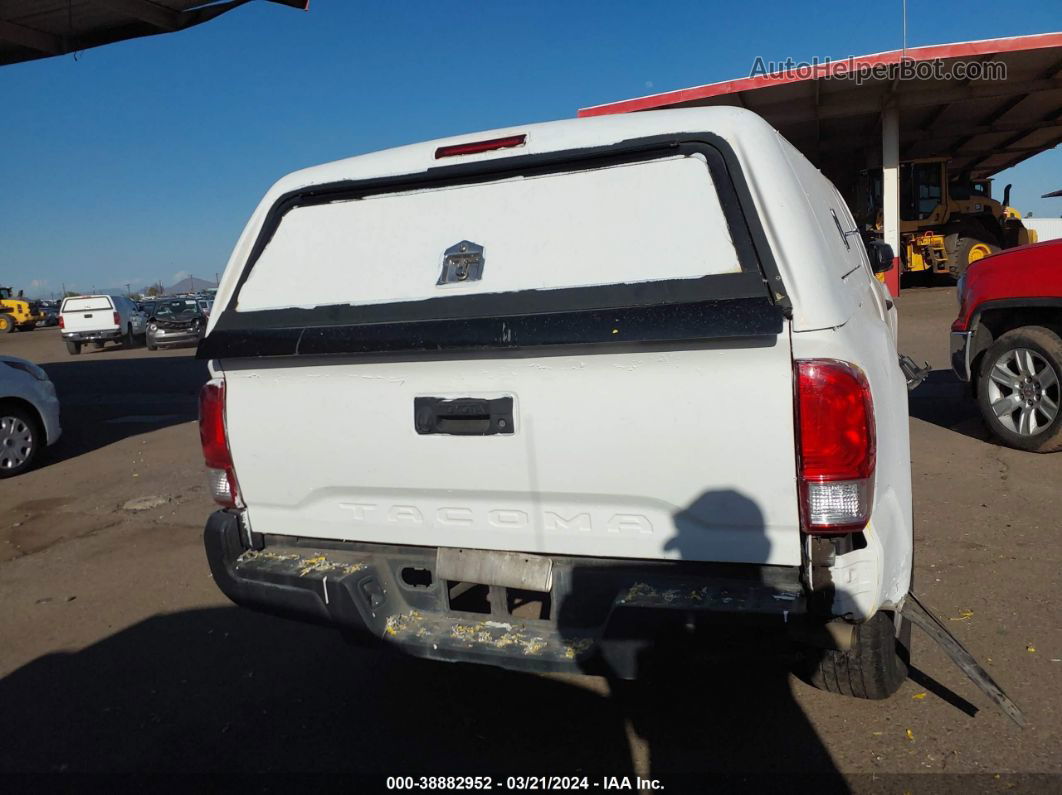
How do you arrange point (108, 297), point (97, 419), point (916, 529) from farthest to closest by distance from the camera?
point (108, 297) < point (97, 419) < point (916, 529)

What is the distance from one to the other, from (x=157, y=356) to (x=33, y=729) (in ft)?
70.2

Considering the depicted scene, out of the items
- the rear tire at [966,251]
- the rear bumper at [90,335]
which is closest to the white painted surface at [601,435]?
the rear tire at [966,251]

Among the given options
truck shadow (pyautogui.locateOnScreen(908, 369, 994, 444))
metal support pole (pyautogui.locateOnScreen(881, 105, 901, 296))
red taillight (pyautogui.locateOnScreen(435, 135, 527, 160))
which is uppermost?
metal support pole (pyautogui.locateOnScreen(881, 105, 901, 296))

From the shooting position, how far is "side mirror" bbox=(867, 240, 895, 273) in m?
4.77

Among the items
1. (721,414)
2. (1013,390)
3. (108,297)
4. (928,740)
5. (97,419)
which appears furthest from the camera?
(108,297)

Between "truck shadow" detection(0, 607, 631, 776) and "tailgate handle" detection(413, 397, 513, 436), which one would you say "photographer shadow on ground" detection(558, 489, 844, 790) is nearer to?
"truck shadow" detection(0, 607, 631, 776)

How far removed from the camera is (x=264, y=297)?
3.18m

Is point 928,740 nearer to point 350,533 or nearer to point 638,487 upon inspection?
point 638,487

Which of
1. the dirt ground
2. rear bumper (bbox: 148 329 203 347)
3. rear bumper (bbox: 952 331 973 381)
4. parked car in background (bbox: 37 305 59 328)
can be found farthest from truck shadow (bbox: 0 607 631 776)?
parked car in background (bbox: 37 305 59 328)

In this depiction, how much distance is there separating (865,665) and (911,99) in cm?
1994

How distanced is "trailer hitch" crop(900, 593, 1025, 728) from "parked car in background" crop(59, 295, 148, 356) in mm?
27792

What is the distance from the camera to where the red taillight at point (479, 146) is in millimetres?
2974

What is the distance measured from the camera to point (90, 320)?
2645cm

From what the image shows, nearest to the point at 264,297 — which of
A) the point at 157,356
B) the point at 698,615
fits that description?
the point at 698,615
